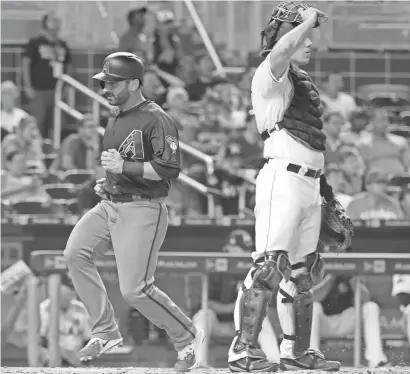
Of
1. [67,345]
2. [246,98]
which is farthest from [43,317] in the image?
[246,98]

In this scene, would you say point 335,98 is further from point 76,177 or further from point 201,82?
point 76,177

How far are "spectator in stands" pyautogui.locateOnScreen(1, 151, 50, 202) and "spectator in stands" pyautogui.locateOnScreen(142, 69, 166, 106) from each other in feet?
5.61

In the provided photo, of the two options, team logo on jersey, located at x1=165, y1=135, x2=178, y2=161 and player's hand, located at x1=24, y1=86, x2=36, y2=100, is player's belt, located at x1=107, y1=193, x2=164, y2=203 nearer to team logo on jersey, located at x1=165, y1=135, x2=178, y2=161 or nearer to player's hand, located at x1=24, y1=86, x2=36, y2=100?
team logo on jersey, located at x1=165, y1=135, x2=178, y2=161

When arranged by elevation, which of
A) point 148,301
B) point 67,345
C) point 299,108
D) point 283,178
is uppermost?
point 299,108

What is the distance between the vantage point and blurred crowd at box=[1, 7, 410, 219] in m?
10.6

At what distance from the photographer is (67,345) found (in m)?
8.98

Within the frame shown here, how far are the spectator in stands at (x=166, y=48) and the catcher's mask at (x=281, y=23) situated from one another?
271 inches

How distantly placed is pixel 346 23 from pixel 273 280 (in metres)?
8.51

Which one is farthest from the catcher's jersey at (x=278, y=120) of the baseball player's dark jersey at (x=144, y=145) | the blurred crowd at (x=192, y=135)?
the blurred crowd at (x=192, y=135)

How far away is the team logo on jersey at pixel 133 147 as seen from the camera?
5746 millimetres

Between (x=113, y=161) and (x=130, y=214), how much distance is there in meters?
0.31

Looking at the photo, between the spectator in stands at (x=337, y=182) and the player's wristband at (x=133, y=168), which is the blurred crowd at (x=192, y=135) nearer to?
the spectator in stands at (x=337, y=182)

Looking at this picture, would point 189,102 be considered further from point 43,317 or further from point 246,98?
point 43,317

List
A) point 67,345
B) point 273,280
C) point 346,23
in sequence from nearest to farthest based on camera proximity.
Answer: point 273,280, point 67,345, point 346,23
